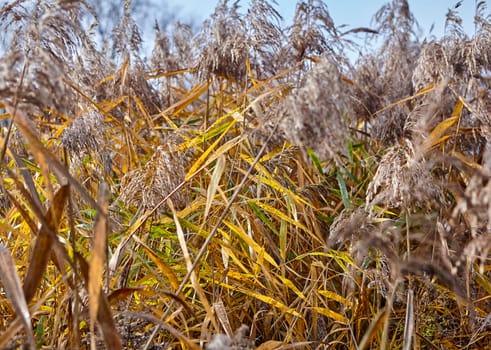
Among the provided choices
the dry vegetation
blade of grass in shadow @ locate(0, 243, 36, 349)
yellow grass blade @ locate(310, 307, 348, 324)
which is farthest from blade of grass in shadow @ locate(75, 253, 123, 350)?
yellow grass blade @ locate(310, 307, 348, 324)

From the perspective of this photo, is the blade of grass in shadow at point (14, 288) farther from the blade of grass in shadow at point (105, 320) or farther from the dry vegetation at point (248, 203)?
the blade of grass in shadow at point (105, 320)

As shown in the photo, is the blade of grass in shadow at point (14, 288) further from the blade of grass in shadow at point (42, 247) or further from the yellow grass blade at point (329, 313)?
the yellow grass blade at point (329, 313)

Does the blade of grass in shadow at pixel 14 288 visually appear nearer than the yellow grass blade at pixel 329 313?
Yes

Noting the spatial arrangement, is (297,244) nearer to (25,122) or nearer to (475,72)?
(475,72)

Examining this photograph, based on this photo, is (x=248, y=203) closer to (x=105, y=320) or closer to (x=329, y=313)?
(x=329, y=313)

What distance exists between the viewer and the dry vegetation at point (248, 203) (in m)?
1.05

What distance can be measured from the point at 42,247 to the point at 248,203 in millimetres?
1018

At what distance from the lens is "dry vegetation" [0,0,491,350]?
105 centimetres

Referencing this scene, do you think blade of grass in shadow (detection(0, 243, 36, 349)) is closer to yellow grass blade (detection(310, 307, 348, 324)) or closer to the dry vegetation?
the dry vegetation

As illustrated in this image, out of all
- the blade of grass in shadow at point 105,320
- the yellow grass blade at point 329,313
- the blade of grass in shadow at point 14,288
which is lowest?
the yellow grass blade at point 329,313

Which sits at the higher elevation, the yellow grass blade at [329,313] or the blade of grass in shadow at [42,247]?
the blade of grass in shadow at [42,247]

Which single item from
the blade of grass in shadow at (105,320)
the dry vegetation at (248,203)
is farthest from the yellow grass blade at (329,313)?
the blade of grass in shadow at (105,320)

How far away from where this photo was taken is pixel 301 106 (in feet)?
3.33

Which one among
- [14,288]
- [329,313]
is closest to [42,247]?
[14,288]
